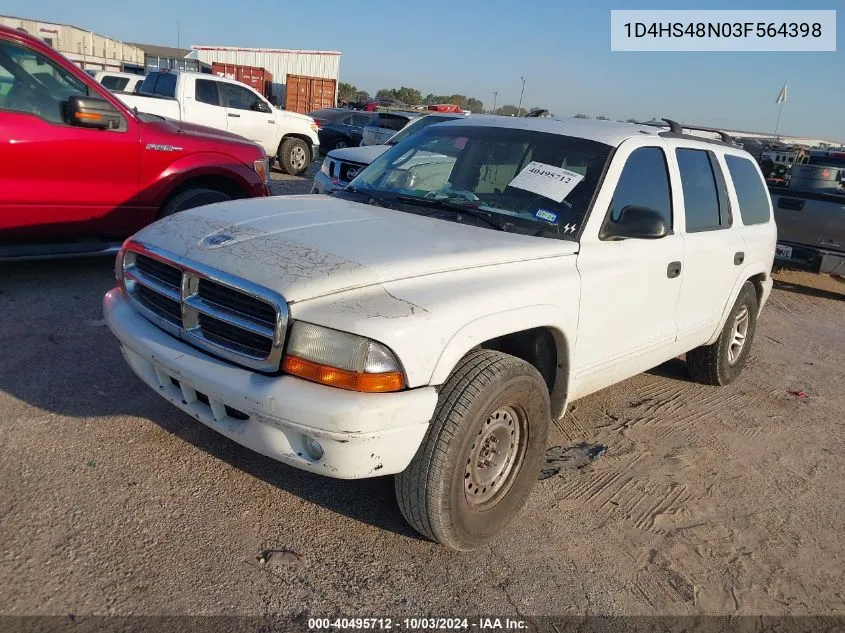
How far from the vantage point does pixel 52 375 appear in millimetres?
3998

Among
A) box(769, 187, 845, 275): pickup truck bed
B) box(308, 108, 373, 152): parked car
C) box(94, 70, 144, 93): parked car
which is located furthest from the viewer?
box(308, 108, 373, 152): parked car

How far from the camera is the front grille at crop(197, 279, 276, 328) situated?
255cm

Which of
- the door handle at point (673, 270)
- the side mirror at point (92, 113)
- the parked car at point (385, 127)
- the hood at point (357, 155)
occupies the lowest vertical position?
the door handle at point (673, 270)

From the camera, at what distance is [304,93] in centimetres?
3394

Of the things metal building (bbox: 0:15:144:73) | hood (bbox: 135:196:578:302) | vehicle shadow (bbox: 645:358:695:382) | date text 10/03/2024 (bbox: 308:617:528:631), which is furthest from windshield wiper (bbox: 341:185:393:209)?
metal building (bbox: 0:15:144:73)

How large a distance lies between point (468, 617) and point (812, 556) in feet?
5.83

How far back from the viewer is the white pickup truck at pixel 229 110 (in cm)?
1236

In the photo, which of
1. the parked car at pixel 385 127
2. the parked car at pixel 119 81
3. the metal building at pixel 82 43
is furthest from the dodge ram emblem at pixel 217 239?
the metal building at pixel 82 43

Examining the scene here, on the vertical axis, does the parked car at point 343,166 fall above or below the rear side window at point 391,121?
below

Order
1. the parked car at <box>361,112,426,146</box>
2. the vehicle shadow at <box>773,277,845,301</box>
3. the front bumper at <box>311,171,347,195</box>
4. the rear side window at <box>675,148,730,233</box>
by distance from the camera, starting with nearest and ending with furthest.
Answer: the rear side window at <box>675,148,730,233</box> → the front bumper at <box>311,171,347,195</box> → the vehicle shadow at <box>773,277,845,301</box> → the parked car at <box>361,112,426,146</box>

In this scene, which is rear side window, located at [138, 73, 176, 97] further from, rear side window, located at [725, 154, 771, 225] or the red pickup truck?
rear side window, located at [725, 154, 771, 225]

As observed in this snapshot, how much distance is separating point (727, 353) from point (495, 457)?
2.86 m

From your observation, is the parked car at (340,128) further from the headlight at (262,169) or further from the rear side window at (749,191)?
the rear side window at (749,191)

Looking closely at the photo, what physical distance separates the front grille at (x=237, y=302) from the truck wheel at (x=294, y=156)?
40.2ft
